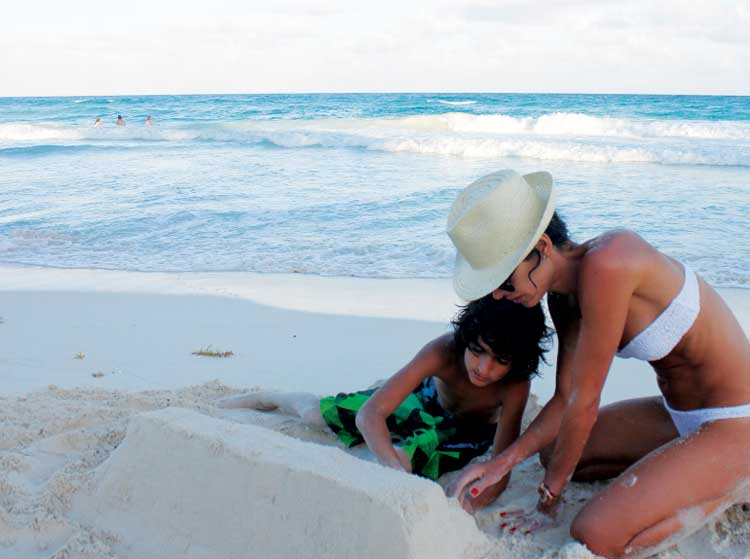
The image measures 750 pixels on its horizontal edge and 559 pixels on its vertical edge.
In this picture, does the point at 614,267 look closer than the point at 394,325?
Yes

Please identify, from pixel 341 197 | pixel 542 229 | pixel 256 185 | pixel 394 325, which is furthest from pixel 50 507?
pixel 256 185

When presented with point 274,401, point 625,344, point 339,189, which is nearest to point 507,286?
point 625,344

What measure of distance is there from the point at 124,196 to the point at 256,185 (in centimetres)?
208

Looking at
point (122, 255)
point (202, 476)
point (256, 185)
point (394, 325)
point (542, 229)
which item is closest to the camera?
point (542, 229)

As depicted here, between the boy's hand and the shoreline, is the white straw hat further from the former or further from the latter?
the shoreline

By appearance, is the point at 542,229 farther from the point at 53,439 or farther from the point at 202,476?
the point at 53,439

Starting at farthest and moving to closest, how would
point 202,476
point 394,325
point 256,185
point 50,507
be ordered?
point 256,185 → point 394,325 → point 50,507 → point 202,476

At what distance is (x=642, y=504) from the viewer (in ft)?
7.92

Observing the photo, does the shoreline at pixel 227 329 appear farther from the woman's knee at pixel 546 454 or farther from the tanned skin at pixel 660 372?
the tanned skin at pixel 660 372

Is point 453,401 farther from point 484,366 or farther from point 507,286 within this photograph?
point 507,286

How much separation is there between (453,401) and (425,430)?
0.63 ft

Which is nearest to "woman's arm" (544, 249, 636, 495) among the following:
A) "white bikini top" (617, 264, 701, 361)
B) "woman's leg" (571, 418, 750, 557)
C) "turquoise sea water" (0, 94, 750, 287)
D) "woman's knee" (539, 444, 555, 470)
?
"white bikini top" (617, 264, 701, 361)

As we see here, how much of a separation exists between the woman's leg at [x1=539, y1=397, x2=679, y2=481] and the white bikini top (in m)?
0.54

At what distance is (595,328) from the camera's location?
237 centimetres
